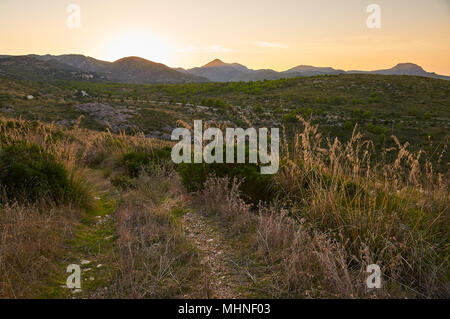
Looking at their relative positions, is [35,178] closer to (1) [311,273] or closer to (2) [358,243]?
(1) [311,273]

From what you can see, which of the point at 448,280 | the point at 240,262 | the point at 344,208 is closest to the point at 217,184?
the point at 240,262

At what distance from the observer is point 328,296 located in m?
2.54

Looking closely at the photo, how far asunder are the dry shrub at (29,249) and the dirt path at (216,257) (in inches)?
67.3

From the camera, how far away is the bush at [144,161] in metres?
7.47

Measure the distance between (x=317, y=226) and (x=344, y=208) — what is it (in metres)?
0.42

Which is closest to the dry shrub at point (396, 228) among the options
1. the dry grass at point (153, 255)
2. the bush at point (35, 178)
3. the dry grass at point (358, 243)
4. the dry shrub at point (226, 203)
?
the dry grass at point (358, 243)

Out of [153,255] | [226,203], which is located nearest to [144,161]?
[226,203]

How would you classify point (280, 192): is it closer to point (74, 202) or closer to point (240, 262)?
point (240, 262)

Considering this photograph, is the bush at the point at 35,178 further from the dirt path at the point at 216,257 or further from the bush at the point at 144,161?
Answer: the bush at the point at 144,161

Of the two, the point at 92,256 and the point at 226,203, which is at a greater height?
the point at 226,203

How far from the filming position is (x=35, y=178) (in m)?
4.50

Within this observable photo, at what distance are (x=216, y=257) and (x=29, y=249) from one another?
2167 mm

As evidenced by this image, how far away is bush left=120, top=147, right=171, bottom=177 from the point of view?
24.5 feet

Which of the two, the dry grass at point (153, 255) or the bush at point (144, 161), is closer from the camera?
the dry grass at point (153, 255)
